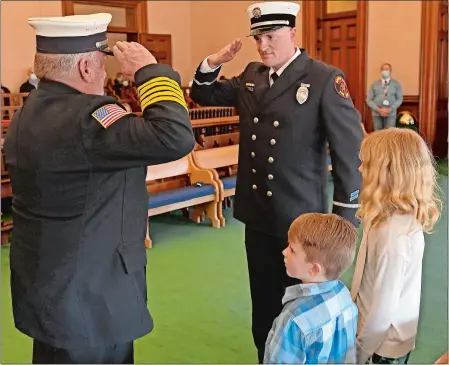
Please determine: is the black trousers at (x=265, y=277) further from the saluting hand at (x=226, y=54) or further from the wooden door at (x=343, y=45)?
the wooden door at (x=343, y=45)

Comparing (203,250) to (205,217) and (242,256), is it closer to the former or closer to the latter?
(242,256)

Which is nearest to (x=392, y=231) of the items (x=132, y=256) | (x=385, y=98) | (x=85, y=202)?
(x=132, y=256)

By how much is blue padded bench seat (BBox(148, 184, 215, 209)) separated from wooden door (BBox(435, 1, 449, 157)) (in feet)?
18.9

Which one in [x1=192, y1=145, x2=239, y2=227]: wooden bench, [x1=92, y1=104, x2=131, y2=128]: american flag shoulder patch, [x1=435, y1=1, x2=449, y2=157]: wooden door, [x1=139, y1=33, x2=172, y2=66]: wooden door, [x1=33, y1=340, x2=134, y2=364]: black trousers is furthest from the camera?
[x1=139, y1=33, x2=172, y2=66]: wooden door

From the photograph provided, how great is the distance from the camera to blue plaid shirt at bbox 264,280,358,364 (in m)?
1.72

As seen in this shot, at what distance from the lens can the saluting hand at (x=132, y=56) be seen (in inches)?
69.4

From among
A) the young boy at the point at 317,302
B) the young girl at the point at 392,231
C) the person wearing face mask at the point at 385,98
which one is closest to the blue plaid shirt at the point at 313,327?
the young boy at the point at 317,302

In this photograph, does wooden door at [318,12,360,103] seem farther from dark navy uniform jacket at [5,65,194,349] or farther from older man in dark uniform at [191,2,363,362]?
dark navy uniform jacket at [5,65,194,349]

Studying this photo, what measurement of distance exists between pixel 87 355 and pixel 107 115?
739 millimetres

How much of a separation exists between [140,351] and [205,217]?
296cm

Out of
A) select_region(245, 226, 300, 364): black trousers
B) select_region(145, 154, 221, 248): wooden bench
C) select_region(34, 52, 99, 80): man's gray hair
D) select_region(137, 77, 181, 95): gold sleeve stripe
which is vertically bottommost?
select_region(145, 154, 221, 248): wooden bench

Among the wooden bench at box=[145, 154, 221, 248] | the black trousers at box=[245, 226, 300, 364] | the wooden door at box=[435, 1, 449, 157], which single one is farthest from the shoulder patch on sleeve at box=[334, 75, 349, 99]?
the wooden door at box=[435, 1, 449, 157]

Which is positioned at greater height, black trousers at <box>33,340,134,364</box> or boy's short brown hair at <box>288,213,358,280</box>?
boy's short brown hair at <box>288,213,358,280</box>

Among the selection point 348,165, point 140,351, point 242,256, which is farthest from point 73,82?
point 242,256
